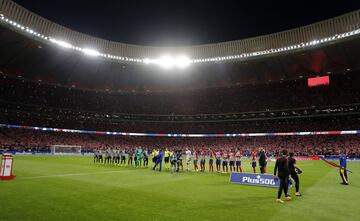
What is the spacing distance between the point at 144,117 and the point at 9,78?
31847 millimetres

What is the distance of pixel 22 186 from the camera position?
13.1 meters

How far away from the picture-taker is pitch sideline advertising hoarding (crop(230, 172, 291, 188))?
15.2 metres

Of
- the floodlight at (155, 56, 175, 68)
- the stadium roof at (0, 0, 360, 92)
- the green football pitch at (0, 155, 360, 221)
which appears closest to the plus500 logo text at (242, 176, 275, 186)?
the green football pitch at (0, 155, 360, 221)

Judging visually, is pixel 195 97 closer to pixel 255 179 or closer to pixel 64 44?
pixel 64 44

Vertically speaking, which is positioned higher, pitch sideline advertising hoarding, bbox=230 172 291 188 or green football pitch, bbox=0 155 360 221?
pitch sideline advertising hoarding, bbox=230 172 291 188

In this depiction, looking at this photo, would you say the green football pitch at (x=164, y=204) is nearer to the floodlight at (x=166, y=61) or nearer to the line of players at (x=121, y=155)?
the line of players at (x=121, y=155)

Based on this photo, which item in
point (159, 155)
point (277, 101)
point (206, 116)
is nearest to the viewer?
point (159, 155)

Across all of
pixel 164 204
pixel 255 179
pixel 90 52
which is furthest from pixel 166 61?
pixel 164 204

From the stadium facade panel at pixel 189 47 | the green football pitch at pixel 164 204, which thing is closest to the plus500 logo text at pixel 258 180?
the green football pitch at pixel 164 204

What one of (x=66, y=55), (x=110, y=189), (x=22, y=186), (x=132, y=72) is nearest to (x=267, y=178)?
(x=110, y=189)

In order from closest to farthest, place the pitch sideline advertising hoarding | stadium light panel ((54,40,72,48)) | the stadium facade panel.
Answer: the pitch sideline advertising hoarding, the stadium facade panel, stadium light panel ((54,40,72,48))

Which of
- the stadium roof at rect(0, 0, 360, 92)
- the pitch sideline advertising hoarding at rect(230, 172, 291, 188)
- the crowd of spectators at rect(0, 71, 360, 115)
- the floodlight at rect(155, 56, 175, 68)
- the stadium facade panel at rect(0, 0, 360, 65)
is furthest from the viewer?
the floodlight at rect(155, 56, 175, 68)

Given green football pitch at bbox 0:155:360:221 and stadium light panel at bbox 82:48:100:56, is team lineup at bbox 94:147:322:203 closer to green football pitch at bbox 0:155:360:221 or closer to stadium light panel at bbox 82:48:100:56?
green football pitch at bbox 0:155:360:221

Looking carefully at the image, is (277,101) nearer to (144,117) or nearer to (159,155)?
(144,117)
